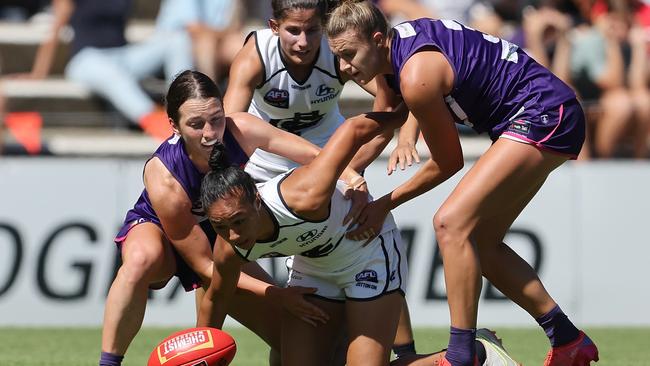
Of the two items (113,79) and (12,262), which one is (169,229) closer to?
(12,262)

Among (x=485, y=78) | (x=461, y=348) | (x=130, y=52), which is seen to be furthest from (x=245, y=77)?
(x=130, y=52)

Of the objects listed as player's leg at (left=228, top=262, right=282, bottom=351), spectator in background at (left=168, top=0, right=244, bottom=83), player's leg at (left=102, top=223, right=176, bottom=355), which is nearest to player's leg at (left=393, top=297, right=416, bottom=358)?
player's leg at (left=228, top=262, right=282, bottom=351)

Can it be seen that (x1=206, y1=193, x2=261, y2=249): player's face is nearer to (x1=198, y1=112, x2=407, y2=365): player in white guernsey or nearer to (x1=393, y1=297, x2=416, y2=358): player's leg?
(x1=198, y1=112, x2=407, y2=365): player in white guernsey

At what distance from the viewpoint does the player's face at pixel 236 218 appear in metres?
4.86

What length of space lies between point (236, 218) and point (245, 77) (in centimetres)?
164

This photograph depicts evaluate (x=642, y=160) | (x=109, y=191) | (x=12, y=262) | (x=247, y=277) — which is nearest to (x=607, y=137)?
(x=642, y=160)

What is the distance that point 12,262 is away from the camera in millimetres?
8961

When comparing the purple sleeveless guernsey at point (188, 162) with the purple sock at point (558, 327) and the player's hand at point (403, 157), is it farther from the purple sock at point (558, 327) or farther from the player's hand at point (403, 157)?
the purple sock at point (558, 327)

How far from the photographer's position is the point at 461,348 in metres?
5.18

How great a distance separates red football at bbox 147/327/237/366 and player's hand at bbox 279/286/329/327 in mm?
402

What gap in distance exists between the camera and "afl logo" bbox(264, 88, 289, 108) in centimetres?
657

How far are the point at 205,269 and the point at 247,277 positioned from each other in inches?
7.9

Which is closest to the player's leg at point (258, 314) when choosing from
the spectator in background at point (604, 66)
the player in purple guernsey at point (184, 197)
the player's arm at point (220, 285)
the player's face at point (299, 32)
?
the player in purple guernsey at point (184, 197)

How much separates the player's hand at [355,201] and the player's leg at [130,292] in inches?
35.9
